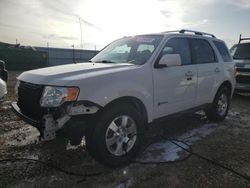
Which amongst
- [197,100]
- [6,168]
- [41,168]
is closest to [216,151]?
[197,100]

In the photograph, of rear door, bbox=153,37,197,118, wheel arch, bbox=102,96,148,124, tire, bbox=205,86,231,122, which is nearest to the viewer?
wheel arch, bbox=102,96,148,124

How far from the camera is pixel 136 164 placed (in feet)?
12.4

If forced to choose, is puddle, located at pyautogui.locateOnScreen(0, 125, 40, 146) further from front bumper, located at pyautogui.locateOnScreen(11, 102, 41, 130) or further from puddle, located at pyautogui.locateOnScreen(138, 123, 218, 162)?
puddle, located at pyautogui.locateOnScreen(138, 123, 218, 162)

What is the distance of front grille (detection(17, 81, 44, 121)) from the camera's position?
333 cm

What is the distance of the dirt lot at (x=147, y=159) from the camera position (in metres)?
3.30

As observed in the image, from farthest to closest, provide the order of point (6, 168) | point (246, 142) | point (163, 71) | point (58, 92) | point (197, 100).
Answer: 1. point (197, 100)
2. point (246, 142)
3. point (163, 71)
4. point (6, 168)
5. point (58, 92)

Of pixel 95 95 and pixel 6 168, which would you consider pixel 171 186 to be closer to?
pixel 95 95

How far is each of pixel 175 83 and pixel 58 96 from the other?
6.84 feet

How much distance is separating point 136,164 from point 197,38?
294cm

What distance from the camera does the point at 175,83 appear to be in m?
4.45

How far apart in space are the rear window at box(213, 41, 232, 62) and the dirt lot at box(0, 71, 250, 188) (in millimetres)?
1583

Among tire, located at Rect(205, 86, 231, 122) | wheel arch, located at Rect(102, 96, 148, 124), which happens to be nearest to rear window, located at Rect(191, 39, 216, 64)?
tire, located at Rect(205, 86, 231, 122)

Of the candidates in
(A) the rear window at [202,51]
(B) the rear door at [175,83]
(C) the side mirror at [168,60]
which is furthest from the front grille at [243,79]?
(C) the side mirror at [168,60]

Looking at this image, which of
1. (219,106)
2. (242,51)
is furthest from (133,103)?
(242,51)
